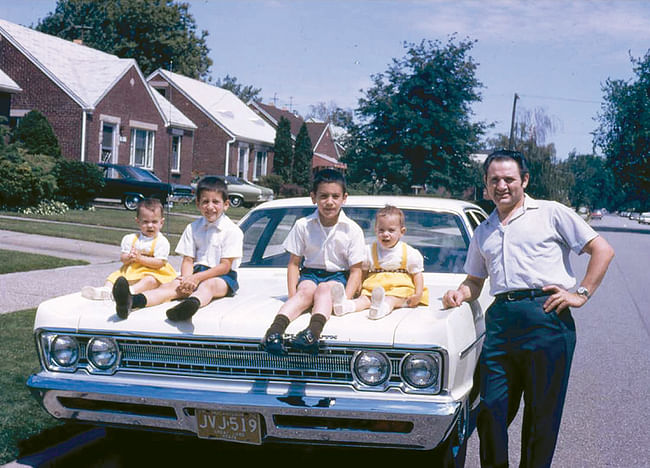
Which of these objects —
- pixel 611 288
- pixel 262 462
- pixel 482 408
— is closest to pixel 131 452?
pixel 262 462

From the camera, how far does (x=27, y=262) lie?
426 inches

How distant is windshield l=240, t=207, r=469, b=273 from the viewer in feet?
17.5

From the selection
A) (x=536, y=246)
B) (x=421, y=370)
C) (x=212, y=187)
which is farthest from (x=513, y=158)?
(x=212, y=187)

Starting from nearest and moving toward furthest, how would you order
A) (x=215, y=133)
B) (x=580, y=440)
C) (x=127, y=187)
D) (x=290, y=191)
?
(x=580, y=440) < (x=127, y=187) < (x=290, y=191) < (x=215, y=133)

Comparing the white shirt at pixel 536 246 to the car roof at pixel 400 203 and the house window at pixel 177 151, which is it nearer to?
the car roof at pixel 400 203

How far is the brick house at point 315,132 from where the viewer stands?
177 feet

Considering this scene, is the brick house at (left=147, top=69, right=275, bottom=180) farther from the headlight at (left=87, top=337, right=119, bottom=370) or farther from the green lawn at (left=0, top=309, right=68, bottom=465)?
the headlight at (left=87, top=337, right=119, bottom=370)

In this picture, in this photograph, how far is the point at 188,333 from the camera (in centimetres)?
365

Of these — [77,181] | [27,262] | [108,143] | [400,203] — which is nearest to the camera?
[400,203]

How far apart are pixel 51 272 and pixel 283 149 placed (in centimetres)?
3541

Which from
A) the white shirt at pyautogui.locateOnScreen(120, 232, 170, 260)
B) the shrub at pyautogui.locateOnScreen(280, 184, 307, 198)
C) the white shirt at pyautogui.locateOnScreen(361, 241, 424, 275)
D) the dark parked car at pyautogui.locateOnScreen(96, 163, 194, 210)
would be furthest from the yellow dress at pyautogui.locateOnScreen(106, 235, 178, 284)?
the shrub at pyautogui.locateOnScreen(280, 184, 307, 198)

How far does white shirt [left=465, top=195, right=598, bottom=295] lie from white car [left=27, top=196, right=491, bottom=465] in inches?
14.6

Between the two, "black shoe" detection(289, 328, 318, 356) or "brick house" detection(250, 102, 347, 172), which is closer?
"black shoe" detection(289, 328, 318, 356)

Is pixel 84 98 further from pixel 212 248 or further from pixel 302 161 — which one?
pixel 212 248
